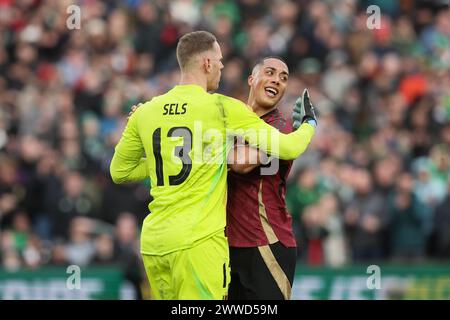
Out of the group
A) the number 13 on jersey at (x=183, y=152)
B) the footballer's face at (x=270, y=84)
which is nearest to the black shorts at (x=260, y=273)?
the number 13 on jersey at (x=183, y=152)

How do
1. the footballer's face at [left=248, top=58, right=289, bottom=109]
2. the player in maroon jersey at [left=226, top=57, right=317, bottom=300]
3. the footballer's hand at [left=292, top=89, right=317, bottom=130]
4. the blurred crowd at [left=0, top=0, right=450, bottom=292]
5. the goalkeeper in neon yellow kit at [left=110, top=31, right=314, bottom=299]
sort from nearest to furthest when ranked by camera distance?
the goalkeeper in neon yellow kit at [left=110, top=31, right=314, bottom=299] → the footballer's hand at [left=292, top=89, right=317, bottom=130] → the player in maroon jersey at [left=226, top=57, right=317, bottom=300] → the footballer's face at [left=248, top=58, right=289, bottom=109] → the blurred crowd at [left=0, top=0, right=450, bottom=292]

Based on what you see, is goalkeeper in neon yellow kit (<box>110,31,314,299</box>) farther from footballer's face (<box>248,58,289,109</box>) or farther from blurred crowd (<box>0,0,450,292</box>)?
blurred crowd (<box>0,0,450,292</box>)

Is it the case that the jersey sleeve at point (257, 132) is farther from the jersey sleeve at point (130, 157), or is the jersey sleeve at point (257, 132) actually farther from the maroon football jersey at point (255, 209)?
the jersey sleeve at point (130, 157)

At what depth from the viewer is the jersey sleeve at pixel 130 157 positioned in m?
8.90

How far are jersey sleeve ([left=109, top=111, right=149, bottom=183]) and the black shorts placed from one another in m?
0.93

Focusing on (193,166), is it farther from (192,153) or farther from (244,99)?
(244,99)

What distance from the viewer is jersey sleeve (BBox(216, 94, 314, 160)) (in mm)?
8625

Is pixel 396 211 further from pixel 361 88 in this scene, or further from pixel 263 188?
pixel 263 188

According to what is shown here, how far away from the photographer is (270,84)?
9.35 m

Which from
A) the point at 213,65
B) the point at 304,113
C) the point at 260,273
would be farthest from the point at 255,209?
the point at 213,65

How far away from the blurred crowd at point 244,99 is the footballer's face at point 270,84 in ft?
17.1

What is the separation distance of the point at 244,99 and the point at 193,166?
8.43 meters

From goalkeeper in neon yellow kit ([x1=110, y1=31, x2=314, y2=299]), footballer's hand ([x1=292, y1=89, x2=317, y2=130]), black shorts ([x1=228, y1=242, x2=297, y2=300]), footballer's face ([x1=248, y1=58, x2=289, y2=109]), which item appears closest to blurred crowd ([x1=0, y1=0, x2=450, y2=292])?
black shorts ([x1=228, y1=242, x2=297, y2=300])
